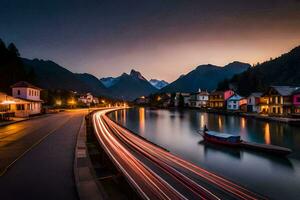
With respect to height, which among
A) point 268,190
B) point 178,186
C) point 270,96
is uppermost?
point 270,96

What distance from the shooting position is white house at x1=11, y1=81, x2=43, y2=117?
1951 inches

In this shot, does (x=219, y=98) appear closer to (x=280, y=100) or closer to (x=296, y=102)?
(x=280, y=100)

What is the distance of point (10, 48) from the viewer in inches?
3356

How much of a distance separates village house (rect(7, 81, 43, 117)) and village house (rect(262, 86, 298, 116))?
7156cm

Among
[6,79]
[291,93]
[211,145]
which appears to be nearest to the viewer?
[211,145]

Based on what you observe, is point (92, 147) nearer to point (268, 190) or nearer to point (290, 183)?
point (268, 190)

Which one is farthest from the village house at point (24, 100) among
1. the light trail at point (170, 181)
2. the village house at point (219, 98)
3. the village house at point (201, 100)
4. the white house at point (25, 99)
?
the village house at point (201, 100)

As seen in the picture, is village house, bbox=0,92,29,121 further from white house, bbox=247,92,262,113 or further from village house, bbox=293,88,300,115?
white house, bbox=247,92,262,113

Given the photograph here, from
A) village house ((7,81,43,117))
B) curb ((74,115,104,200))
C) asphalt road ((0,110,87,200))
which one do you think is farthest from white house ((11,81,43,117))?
curb ((74,115,104,200))

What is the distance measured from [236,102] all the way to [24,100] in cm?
8449

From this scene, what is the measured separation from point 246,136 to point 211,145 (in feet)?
41.7

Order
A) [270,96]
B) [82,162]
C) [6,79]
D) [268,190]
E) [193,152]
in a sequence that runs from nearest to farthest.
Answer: [82,162], [268,190], [193,152], [270,96], [6,79]

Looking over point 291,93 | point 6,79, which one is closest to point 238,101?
point 291,93

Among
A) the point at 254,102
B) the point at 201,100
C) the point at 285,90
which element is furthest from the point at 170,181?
the point at 201,100
